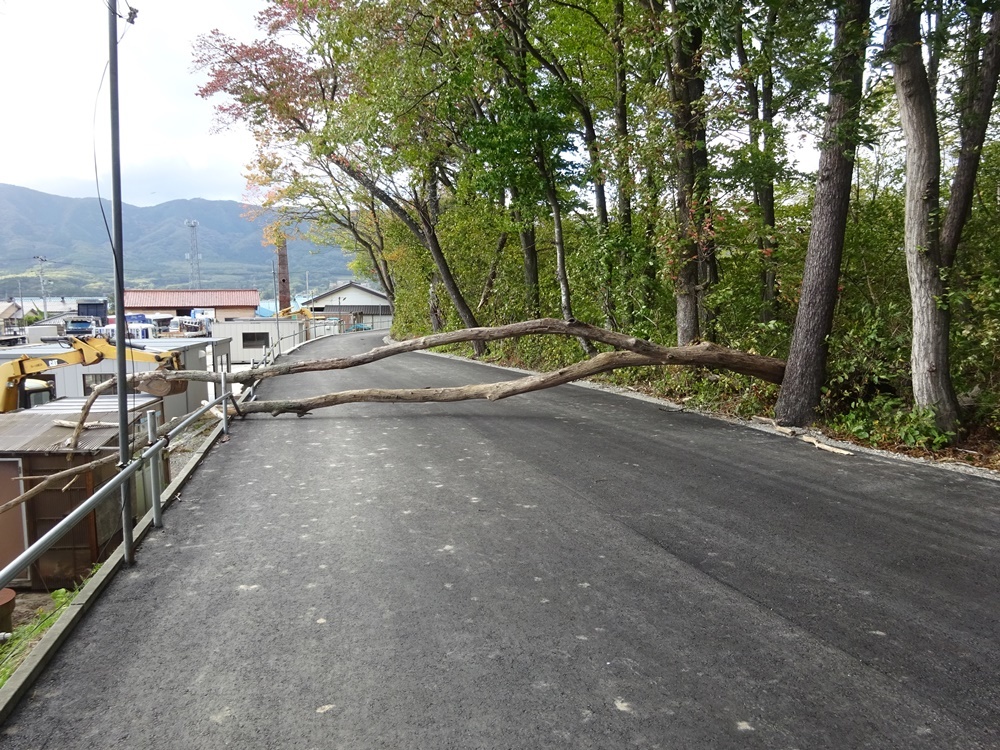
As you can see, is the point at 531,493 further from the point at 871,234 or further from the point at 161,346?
the point at 161,346

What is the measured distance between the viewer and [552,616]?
12.8 feet

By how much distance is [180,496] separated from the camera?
6.75 meters

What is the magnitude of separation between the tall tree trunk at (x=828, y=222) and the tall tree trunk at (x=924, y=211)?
701mm

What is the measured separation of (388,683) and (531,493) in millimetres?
3546

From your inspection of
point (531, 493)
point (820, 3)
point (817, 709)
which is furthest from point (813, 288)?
point (817, 709)

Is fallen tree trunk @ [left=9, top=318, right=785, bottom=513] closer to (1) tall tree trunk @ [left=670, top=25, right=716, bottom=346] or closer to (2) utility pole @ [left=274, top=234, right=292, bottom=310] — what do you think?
(1) tall tree trunk @ [left=670, top=25, right=716, bottom=346]

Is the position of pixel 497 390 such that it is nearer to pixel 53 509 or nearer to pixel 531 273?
pixel 53 509

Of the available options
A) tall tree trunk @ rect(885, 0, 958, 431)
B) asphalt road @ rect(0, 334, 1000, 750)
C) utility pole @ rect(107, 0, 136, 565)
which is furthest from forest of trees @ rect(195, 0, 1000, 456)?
utility pole @ rect(107, 0, 136, 565)

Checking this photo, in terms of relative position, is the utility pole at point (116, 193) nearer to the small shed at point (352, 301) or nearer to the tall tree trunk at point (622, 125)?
the tall tree trunk at point (622, 125)

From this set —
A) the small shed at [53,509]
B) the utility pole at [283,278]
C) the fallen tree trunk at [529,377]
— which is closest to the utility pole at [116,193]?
the small shed at [53,509]

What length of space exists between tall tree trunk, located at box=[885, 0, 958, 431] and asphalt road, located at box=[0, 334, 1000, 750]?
1.31 m

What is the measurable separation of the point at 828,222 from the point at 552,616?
754cm

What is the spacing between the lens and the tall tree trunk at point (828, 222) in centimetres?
873

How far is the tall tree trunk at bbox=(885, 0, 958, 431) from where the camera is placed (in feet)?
25.7
